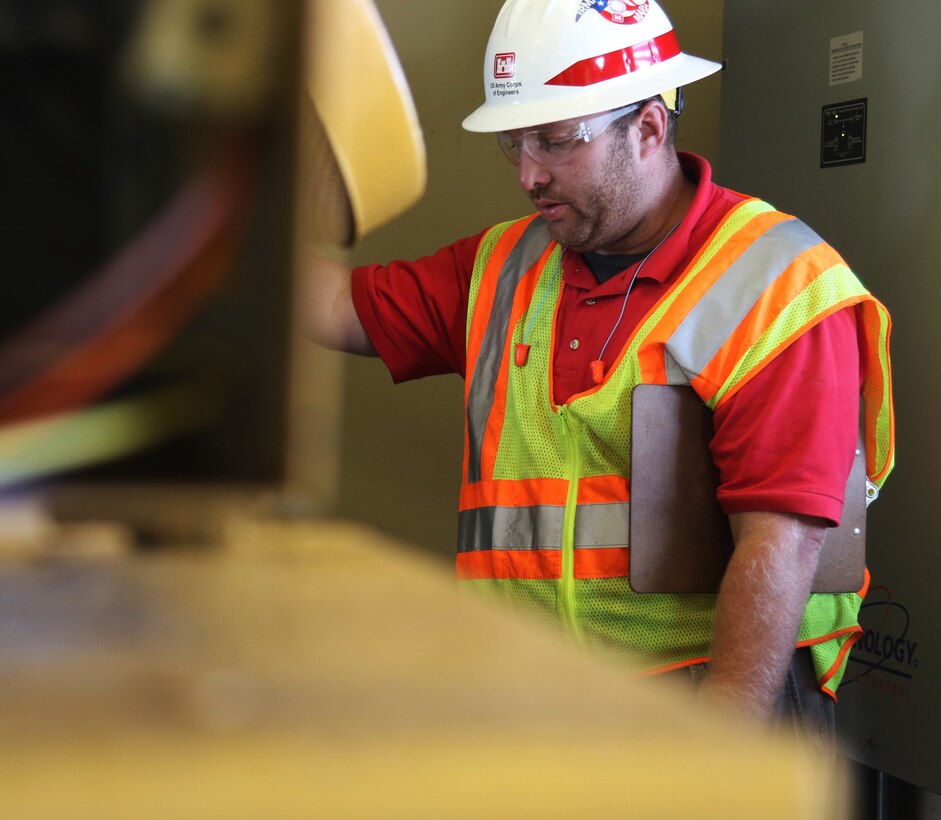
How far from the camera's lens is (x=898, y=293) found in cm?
215

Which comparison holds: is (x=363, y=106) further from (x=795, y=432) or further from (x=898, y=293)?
(x=898, y=293)

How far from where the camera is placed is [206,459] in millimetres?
358

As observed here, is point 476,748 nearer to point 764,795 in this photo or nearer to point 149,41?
point 764,795

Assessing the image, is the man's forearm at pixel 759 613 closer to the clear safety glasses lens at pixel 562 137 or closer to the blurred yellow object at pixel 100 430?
the clear safety glasses lens at pixel 562 137

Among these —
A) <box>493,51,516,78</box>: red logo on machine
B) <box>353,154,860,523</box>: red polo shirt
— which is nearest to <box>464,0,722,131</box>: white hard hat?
<box>493,51,516,78</box>: red logo on machine

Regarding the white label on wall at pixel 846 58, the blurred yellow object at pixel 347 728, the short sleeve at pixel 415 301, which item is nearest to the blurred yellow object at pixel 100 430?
the blurred yellow object at pixel 347 728

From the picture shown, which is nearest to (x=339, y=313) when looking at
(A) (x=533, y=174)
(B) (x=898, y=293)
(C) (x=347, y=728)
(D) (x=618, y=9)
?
(A) (x=533, y=174)

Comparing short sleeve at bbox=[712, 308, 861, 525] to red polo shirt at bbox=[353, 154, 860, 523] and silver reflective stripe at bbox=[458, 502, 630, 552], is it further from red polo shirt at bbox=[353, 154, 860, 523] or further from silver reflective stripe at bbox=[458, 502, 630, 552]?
silver reflective stripe at bbox=[458, 502, 630, 552]

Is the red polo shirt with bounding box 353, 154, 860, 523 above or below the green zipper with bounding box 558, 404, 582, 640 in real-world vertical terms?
above

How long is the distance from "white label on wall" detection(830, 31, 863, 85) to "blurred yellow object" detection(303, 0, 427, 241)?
200 centimetres

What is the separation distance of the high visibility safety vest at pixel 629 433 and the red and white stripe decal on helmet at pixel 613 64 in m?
0.25

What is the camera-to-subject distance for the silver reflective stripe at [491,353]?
179cm

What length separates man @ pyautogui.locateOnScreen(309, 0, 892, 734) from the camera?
4.93 feet

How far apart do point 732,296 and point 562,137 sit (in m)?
0.36
